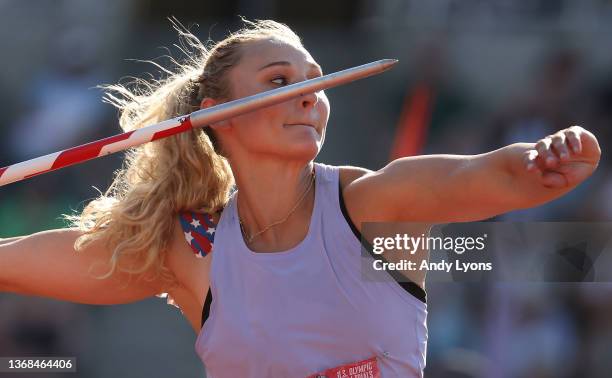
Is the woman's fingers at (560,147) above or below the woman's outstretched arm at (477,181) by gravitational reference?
above

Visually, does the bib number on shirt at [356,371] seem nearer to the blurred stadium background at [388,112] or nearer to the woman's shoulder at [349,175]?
the woman's shoulder at [349,175]

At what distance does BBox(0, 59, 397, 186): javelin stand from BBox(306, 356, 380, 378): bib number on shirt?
67 cm

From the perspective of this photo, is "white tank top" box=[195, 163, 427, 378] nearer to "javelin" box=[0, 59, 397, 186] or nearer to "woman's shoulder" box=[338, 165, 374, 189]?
"woman's shoulder" box=[338, 165, 374, 189]

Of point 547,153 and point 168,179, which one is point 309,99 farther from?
point 547,153

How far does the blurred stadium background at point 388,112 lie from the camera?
462 centimetres

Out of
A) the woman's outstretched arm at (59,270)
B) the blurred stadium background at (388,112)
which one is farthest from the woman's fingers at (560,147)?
the blurred stadium background at (388,112)

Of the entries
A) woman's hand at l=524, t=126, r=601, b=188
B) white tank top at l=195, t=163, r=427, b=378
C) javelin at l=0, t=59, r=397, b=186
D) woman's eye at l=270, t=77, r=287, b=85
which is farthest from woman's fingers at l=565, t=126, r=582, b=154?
woman's eye at l=270, t=77, r=287, b=85

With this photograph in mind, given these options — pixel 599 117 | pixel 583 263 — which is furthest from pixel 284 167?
pixel 599 117

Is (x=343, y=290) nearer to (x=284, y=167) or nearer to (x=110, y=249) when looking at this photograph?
(x=284, y=167)

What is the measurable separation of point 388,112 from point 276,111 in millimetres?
3148

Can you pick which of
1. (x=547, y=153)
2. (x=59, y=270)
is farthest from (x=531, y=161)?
(x=59, y=270)

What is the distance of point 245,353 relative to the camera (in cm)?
254

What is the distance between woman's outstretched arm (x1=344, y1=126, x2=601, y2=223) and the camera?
6.74 ft

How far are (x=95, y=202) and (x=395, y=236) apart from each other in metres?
0.93
